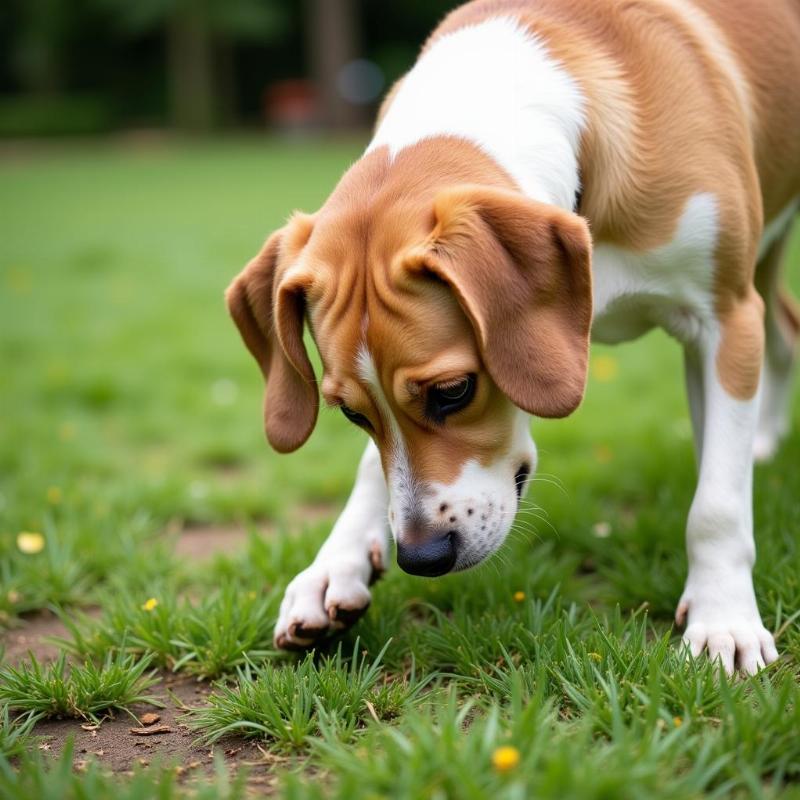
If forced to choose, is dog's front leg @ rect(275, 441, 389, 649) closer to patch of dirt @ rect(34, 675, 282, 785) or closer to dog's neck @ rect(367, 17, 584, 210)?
patch of dirt @ rect(34, 675, 282, 785)

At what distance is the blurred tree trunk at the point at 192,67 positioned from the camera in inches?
1356

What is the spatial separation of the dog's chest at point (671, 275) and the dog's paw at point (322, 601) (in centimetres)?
119

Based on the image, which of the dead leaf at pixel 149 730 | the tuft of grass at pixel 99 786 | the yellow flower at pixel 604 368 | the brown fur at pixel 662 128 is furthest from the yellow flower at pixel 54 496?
the yellow flower at pixel 604 368

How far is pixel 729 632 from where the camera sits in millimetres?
3121

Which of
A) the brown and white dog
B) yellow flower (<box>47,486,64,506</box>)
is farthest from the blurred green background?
the brown and white dog

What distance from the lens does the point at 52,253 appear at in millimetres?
12172

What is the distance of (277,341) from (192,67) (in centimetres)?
3396

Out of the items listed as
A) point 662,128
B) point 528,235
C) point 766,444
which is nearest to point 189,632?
point 528,235

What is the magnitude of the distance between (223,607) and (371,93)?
39.7 meters

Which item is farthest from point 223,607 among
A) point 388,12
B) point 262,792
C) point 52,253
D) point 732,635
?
point 388,12

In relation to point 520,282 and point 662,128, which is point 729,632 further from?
point 662,128

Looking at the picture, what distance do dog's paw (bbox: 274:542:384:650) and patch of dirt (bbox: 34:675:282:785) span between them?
338 millimetres

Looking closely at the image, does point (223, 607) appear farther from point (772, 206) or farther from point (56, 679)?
point (772, 206)

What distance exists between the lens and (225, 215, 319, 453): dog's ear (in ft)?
10.9
